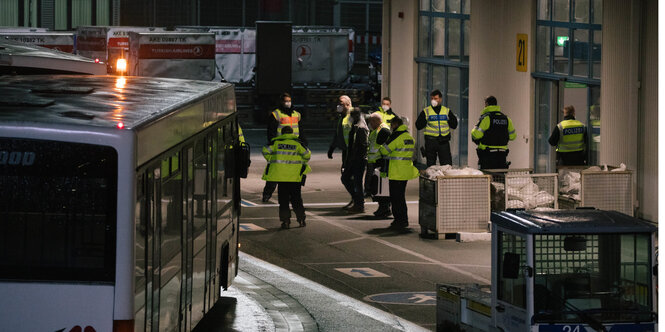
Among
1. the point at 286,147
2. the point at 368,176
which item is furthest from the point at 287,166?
the point at 368,176

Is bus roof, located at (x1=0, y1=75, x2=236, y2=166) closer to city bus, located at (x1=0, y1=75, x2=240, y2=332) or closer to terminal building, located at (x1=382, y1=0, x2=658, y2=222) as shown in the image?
city bus, located at (x1=0, y1=75, x2=240, y2=332)

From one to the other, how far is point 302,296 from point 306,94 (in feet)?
103

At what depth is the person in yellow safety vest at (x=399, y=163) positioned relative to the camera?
20.6 m

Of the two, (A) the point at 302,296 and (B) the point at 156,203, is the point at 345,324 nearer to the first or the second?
(A) the point at 302,296

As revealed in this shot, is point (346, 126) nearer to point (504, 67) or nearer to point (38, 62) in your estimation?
point (504, 67)

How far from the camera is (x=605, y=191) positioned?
19.8 meters

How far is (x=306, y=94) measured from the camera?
46.7m

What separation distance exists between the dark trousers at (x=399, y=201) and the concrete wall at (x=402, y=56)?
11356 millimetres

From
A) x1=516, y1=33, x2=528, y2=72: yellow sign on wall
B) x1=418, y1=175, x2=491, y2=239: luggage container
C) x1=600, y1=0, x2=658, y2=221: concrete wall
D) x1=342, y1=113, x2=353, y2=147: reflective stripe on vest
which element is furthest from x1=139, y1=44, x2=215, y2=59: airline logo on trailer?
x1=418, y1=175, x2=491, y2=239: luggage container

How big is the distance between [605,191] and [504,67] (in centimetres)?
764

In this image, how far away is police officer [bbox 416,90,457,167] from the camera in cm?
2567

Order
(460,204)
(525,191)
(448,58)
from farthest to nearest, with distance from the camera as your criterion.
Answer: (448,58) → (525,191) → (460,204)

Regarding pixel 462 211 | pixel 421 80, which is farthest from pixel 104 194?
pixel 421 80

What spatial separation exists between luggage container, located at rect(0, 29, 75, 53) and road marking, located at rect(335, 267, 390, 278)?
32743 millimetres
